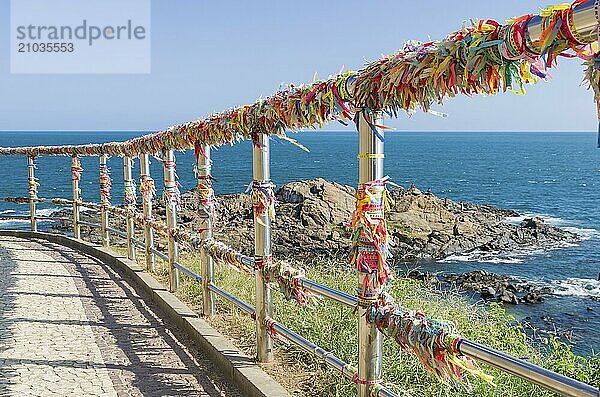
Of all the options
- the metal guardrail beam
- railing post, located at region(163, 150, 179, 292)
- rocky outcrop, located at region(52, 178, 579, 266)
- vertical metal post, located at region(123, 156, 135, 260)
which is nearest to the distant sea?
the metal guardrail beam

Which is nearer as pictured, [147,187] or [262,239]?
[262,239]

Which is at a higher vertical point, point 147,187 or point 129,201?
point 147,187

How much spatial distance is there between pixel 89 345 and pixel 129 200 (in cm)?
495

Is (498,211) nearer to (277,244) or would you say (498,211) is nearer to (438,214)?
(438,214)

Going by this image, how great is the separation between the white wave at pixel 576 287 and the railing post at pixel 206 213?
16.8 m

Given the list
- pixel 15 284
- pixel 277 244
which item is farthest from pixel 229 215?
pixel 15 284

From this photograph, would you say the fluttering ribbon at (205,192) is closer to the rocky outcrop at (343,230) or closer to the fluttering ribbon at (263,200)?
the fluttering ribbon at (263,200)

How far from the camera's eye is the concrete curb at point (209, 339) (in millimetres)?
4887

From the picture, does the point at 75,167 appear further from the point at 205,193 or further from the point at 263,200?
the point at 263,200

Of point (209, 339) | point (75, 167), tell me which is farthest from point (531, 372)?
point (75, 167)

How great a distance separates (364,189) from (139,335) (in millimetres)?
3954

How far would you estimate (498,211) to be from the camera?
4169 cm

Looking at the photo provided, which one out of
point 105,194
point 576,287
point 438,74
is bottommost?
point 576,287

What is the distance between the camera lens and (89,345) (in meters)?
6.45
